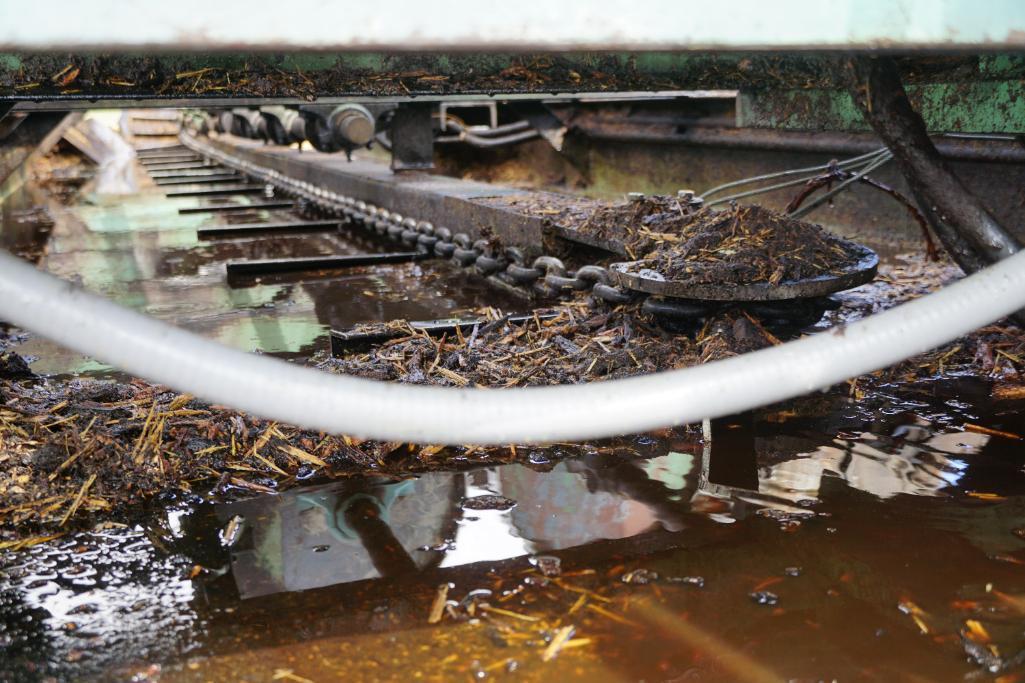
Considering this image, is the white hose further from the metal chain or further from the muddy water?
the metal chain

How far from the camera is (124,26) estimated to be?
1.23 m

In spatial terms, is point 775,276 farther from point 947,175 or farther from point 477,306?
point 477,306

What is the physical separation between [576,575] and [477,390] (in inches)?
27.2

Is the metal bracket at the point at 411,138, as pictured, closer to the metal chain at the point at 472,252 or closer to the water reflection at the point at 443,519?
the metal chain at the point at 472,252

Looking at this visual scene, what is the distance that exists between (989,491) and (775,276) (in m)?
1.03

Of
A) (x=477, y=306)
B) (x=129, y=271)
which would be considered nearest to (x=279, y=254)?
(x=129, y=271)

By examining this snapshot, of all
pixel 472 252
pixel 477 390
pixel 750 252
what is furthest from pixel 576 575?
pixel 472 252

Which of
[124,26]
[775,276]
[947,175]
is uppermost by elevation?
[124,26]

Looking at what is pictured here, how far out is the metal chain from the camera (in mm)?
4020

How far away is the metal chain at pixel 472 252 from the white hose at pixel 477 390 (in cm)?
207

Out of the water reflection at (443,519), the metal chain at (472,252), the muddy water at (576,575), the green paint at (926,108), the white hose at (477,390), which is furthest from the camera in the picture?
the metal chain at (472,252)

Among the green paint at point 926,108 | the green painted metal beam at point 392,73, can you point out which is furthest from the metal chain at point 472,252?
the green paint at point 926,108

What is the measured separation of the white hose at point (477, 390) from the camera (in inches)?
54.2

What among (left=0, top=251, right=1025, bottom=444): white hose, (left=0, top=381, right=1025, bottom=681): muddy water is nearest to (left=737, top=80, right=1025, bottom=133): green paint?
(left=0, top=381, right=1025, bottom=681): muddy water
